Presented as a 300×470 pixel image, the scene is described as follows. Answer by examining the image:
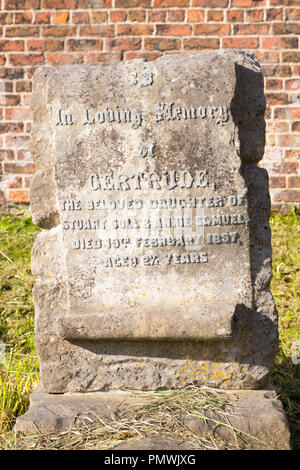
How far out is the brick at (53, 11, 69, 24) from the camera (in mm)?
4312

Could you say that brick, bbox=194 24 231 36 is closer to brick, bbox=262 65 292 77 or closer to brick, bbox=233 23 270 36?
brick, bbox=233 23 270 36

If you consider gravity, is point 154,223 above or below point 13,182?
above

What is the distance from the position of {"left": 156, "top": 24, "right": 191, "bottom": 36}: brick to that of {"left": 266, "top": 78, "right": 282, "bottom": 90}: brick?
0.72 m

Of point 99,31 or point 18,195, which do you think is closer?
point 99,31

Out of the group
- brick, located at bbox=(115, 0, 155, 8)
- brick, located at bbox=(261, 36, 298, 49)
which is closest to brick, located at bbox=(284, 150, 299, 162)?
brick, located at bbox=(261, 36, 298, 49)

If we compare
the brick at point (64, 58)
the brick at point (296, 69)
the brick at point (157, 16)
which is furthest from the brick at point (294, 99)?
the brick at point (64, 58)

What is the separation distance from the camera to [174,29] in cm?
429

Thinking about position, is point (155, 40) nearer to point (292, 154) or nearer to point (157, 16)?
point (157, 16)

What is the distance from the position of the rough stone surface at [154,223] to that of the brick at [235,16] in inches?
80.0

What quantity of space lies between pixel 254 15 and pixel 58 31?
1510mm

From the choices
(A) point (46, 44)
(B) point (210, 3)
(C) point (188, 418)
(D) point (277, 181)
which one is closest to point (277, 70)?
(B) point (210, 3)

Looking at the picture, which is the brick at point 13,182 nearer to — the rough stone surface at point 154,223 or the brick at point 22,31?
the brick at point 22,31

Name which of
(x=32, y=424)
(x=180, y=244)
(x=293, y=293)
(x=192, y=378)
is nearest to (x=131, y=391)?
(x=192, y=378)

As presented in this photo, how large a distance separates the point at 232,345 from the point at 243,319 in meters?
0.15
